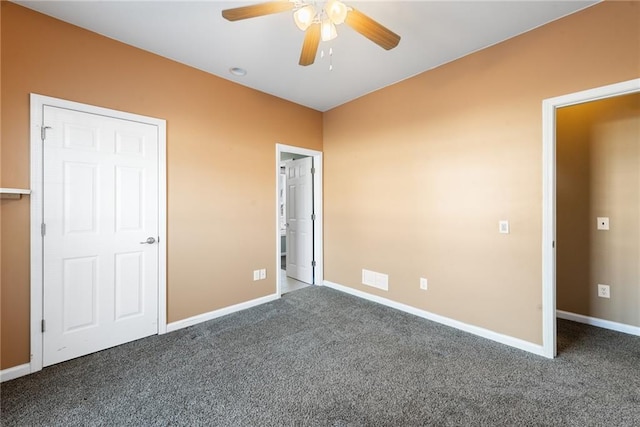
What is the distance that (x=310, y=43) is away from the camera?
182cm

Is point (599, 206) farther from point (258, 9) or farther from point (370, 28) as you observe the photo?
point (258, 9)

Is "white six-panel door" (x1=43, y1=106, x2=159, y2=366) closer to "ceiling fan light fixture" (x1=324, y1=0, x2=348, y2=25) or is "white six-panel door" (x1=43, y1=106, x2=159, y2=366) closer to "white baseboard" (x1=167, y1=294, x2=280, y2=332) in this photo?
"white baseboard" (x1=167, y1=294, x2=280, y2=332)

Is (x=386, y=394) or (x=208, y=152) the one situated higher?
(x=208, y=152)

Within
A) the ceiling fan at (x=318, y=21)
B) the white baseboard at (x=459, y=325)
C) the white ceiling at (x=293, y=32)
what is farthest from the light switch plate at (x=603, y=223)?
the ceiling fan at (x=318, y=21)

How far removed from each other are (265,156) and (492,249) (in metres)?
2.84

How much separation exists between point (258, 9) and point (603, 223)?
3803 mm

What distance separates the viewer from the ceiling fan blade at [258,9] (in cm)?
152

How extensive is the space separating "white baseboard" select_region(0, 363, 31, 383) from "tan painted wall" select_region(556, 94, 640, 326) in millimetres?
5178

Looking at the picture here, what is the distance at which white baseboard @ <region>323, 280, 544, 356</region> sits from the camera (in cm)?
231

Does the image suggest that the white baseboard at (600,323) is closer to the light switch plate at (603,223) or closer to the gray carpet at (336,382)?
the gray carpet at (336,382)

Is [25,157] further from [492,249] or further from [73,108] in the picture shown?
[492,249]

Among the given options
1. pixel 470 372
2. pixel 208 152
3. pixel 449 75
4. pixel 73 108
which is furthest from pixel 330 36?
pixel 470 372

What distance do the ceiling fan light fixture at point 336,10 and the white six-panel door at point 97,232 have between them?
208 centimetres

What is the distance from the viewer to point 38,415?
5.37 feet
